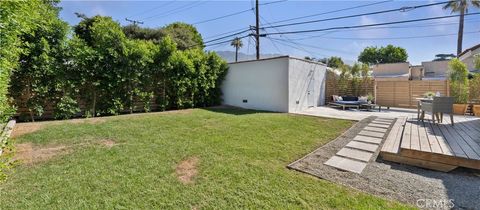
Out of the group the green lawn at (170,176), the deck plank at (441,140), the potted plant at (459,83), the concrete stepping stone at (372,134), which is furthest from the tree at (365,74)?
the green lawn at (170,176)

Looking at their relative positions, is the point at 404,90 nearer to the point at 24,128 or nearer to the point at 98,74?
the point at 98,74

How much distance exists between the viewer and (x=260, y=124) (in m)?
6.83

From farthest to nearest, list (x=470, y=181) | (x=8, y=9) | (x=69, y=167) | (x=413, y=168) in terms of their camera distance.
A: (x=413, y=168)
(x=69, y=167)
(x=470, y=181)
(x=8, y=9)

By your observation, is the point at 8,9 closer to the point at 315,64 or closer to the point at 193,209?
the point at 193,209

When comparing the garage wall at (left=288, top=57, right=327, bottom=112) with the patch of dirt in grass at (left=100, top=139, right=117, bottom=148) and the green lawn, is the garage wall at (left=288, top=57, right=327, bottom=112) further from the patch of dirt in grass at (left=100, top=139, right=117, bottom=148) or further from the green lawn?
the patch of dirt in grass at (left=100, top=139, right=117, bottom=148)

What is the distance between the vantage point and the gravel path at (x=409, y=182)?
2.58 metres

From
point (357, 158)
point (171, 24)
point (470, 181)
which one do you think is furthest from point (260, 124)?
point (171, 24)

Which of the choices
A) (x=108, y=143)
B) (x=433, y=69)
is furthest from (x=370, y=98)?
(x=433, y=69)

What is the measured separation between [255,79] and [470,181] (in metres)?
8.72

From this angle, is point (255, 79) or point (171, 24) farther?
point (171, 24)

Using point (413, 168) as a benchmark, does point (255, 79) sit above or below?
above

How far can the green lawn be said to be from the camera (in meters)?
2.46

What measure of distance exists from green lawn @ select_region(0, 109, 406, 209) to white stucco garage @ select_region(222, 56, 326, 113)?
4891 mm

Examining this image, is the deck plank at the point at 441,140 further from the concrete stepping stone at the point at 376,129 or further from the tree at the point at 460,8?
the tree at the point at 460,8
